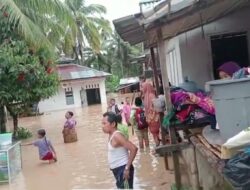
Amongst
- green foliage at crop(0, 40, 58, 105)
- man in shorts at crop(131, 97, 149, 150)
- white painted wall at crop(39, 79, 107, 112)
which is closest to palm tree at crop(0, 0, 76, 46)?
green foliage at crop(0, 40, 58, 105)

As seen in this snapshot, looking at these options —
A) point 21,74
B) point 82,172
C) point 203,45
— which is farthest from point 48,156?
point 203,45

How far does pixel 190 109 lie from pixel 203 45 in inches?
111

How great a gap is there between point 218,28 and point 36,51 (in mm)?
9610

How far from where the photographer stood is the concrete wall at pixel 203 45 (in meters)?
8.51

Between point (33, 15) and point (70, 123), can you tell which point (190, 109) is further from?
point (33, 15)

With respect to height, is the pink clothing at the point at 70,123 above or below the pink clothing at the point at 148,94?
below

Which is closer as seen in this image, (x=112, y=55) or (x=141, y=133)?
(x=141, y=133)

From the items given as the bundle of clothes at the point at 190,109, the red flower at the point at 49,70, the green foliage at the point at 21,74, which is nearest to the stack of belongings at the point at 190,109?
the bundle of clothes at the point at 190,109

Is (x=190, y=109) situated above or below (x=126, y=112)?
above

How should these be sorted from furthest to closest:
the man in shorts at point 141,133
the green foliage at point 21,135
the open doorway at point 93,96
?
the open doorway at point 93,96 → the green foliage at point 21,135 → the man in shorts at point 141,133

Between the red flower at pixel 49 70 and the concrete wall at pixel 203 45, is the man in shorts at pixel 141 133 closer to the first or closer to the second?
the concrete wall at pixel 203 45

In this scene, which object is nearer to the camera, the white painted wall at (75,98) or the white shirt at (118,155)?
the white shirt at (118,155)

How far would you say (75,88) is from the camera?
42406mm

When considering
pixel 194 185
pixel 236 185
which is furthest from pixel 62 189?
pixel 236 185
